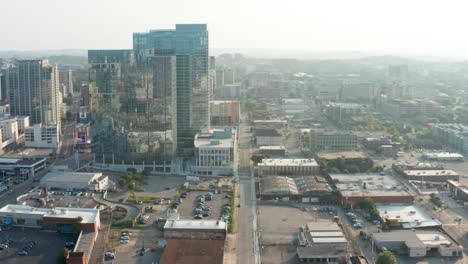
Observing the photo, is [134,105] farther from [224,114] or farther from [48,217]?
[224,114]

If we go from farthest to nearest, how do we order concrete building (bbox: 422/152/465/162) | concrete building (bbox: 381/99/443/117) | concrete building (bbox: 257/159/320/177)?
concrete building (bbox: 381/99/443/117)
concrete building (bbox: 422/152/465/162)
concrete building (bbox: 257/159/320/177)

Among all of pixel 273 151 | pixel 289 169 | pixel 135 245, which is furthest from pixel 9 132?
pixel 135 245

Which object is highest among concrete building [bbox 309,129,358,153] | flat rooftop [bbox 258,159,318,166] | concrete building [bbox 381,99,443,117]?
concrete building [bbox 381,99,443,117]

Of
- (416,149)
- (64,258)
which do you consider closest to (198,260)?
(64,258)

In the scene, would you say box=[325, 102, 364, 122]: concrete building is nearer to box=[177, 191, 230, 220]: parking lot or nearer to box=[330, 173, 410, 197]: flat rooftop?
box=[330, 173, 410, 197]: flat rooftop

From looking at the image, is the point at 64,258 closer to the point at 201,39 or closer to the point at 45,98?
the point at 201,39

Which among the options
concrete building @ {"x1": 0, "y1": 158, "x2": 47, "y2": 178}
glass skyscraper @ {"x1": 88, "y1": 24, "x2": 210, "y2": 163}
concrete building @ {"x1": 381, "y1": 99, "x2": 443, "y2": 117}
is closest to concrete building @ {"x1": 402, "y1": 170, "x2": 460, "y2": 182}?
glass skyscraper @ {"x1": 88, "y1": 24, "x2": 210, "y2": 163}
